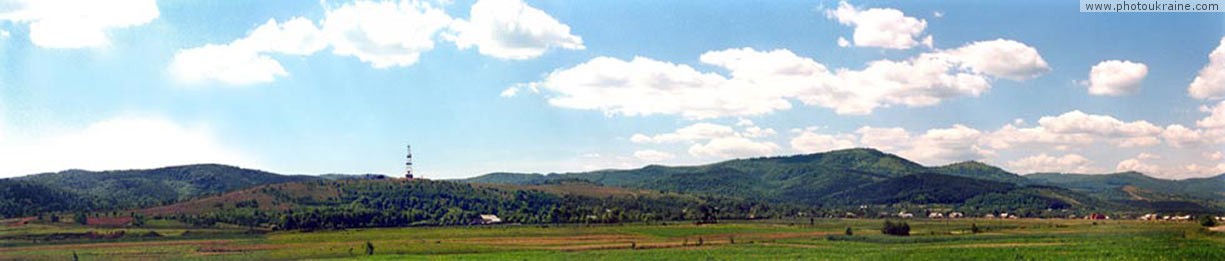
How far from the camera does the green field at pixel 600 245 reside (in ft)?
153

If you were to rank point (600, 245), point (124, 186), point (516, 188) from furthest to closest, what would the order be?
point (124, 186)
point (516, 188)
point (600, 245)

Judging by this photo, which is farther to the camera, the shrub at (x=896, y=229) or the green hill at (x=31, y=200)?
the green hill at (x=31, y=200)

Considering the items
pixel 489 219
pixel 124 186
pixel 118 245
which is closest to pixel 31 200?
pixel 124 186

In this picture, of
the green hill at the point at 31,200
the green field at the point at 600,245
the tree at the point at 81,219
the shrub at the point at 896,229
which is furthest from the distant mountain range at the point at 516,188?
the shrub at the point at 896,229

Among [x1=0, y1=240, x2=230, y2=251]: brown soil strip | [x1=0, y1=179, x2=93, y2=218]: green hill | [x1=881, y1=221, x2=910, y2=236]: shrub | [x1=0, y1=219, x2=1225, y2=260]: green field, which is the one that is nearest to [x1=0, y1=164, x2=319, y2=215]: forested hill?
[x1=0, y1=179, x2=93, y2=218]: green hill

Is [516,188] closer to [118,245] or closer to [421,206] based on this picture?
[421,206]

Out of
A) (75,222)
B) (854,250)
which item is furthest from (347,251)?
(75,222)

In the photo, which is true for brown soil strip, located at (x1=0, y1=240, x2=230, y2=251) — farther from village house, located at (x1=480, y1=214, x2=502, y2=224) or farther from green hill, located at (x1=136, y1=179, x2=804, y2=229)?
village house, located at (x1=480, y1=214, x2=502, y2=224)

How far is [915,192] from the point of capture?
172m

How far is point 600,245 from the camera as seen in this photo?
195 feet

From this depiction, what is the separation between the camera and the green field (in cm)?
4656

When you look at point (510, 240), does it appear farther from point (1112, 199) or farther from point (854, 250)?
point (1112, 199)

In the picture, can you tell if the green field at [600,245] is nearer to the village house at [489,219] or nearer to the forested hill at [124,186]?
the village house at [489,219]

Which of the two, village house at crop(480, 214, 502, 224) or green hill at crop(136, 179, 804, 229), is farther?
village house at crop(480, 214, 502, 224)
